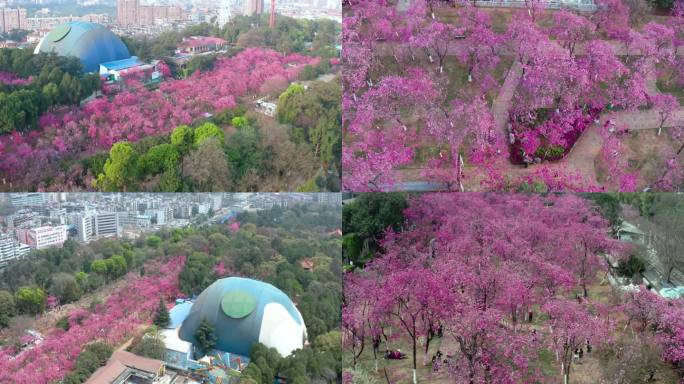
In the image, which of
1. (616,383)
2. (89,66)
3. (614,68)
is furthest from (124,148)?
(614,68)

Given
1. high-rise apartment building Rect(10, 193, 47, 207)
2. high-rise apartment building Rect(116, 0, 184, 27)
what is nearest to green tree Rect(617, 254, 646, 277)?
high-rise apartment building Rect(116, 0, 184, 27)

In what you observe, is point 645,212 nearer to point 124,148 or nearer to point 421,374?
point 421,374

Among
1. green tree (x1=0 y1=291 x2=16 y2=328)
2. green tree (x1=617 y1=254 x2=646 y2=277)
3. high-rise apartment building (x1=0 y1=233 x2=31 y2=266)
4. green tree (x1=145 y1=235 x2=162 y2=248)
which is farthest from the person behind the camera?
green tree (x1=617 y1=254 x2=646 y2=277)

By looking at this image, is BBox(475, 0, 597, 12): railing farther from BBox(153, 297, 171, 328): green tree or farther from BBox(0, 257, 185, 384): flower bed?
BBox(153, 297, 171, 328): green tree

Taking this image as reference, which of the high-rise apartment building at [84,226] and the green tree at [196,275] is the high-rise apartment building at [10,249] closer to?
the high-rise apartment building at [84,226]

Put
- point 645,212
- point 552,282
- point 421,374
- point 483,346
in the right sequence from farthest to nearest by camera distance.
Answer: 1. point 645,212
2. point 552,282
3. point 421,374
4. point 483,346

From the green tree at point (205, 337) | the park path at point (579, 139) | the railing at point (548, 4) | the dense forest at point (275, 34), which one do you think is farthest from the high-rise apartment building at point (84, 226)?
the railing at point (548, 4)
